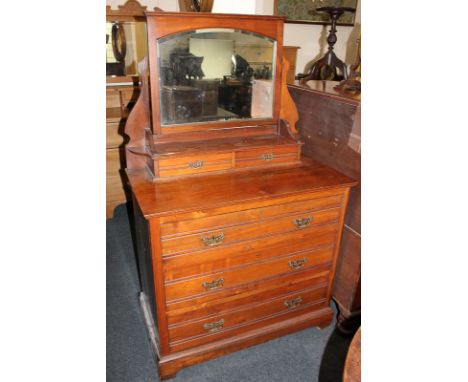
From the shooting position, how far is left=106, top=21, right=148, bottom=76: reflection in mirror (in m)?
2.85

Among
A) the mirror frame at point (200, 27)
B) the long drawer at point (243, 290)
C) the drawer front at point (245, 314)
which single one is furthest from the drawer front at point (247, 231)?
the mirror frame at point (200, 27)

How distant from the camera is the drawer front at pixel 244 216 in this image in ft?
4.24

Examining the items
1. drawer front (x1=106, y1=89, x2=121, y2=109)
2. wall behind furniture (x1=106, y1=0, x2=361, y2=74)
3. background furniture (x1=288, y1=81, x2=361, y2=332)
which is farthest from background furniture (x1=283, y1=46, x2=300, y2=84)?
background furniture (x1=288, y1=81, x2=361, y2=332)

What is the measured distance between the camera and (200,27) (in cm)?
145

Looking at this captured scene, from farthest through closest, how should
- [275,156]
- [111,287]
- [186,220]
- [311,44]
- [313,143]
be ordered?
1. [311,44]
2. [111,287]
3. [313,143]
4. [275,156]
5. [186,220]

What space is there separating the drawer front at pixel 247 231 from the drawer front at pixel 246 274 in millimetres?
150

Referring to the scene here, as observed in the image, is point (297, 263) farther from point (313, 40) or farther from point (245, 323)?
point (313, 40)

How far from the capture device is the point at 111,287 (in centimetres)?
218

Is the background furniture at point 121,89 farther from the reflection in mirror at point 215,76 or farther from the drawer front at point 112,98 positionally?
the reflection in mirror at point 215,76
